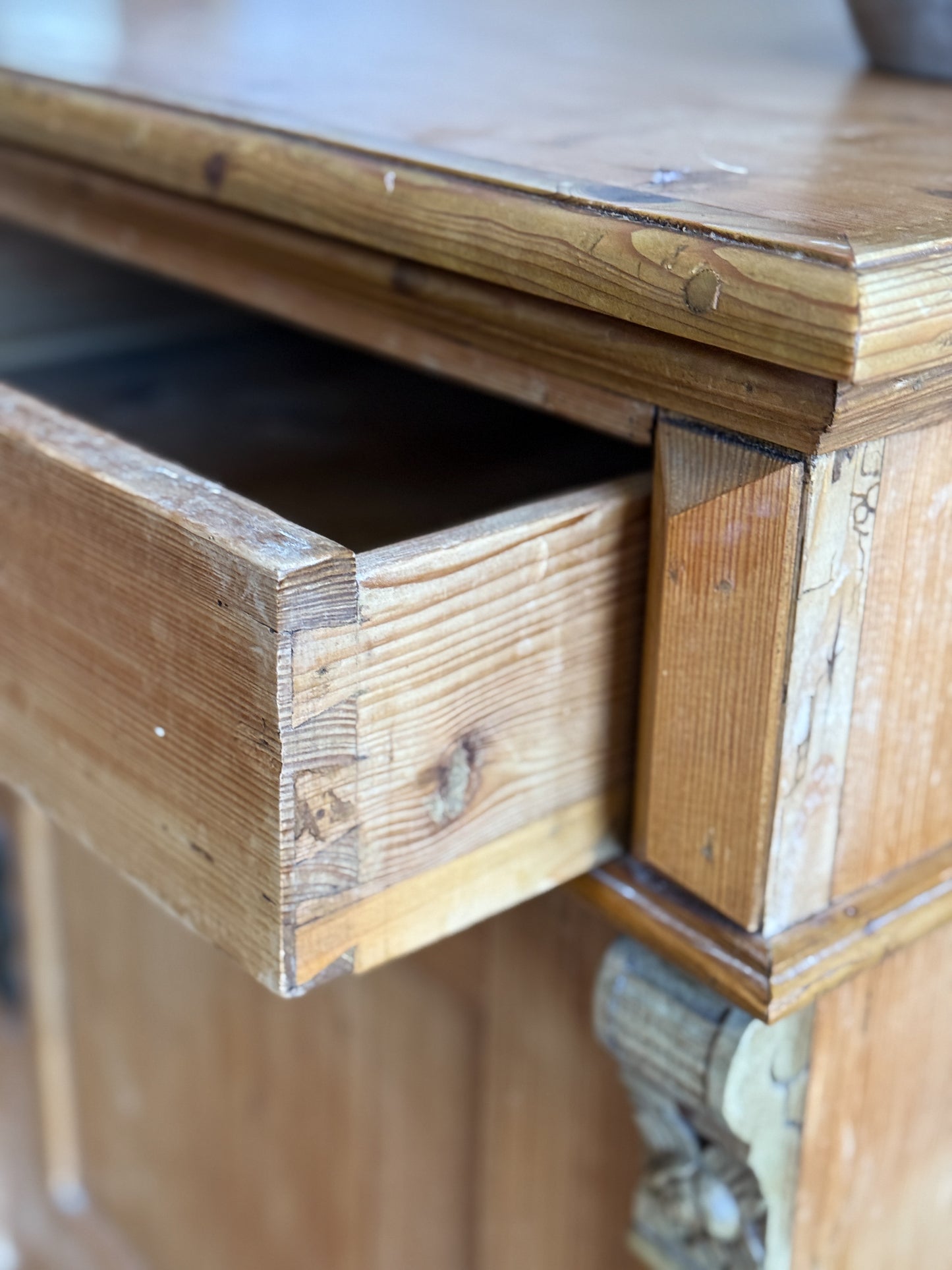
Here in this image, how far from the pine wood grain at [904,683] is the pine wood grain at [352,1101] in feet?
0.46

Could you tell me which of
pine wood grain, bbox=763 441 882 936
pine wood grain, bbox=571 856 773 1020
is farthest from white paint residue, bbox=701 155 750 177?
pine wood grain, bbox=571 856 773 1020

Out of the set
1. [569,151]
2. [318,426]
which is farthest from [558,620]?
[318,426]

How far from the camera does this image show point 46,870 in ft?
2.97

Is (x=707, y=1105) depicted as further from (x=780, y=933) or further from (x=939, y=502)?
(x=939, y=502)

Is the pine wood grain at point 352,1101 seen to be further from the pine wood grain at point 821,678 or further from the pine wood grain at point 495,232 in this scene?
the pine wood grain at point 495,232

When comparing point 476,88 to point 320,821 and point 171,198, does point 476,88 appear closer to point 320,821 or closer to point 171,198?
point 171,198

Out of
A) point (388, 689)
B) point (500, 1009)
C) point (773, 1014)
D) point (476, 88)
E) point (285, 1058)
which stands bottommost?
point (285, 1058)

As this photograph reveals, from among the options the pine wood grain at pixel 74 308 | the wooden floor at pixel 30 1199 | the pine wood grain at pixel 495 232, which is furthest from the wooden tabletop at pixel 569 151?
the wooden floor at pixel 30 1199

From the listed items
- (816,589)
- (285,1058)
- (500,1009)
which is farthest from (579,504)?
(285,1058)

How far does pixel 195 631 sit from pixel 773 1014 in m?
0.20

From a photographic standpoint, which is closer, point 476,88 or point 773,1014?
point 773,1014

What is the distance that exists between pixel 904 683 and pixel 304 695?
18 cm

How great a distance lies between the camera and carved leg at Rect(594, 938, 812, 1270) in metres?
0.43

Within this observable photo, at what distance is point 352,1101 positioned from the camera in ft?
2.34
